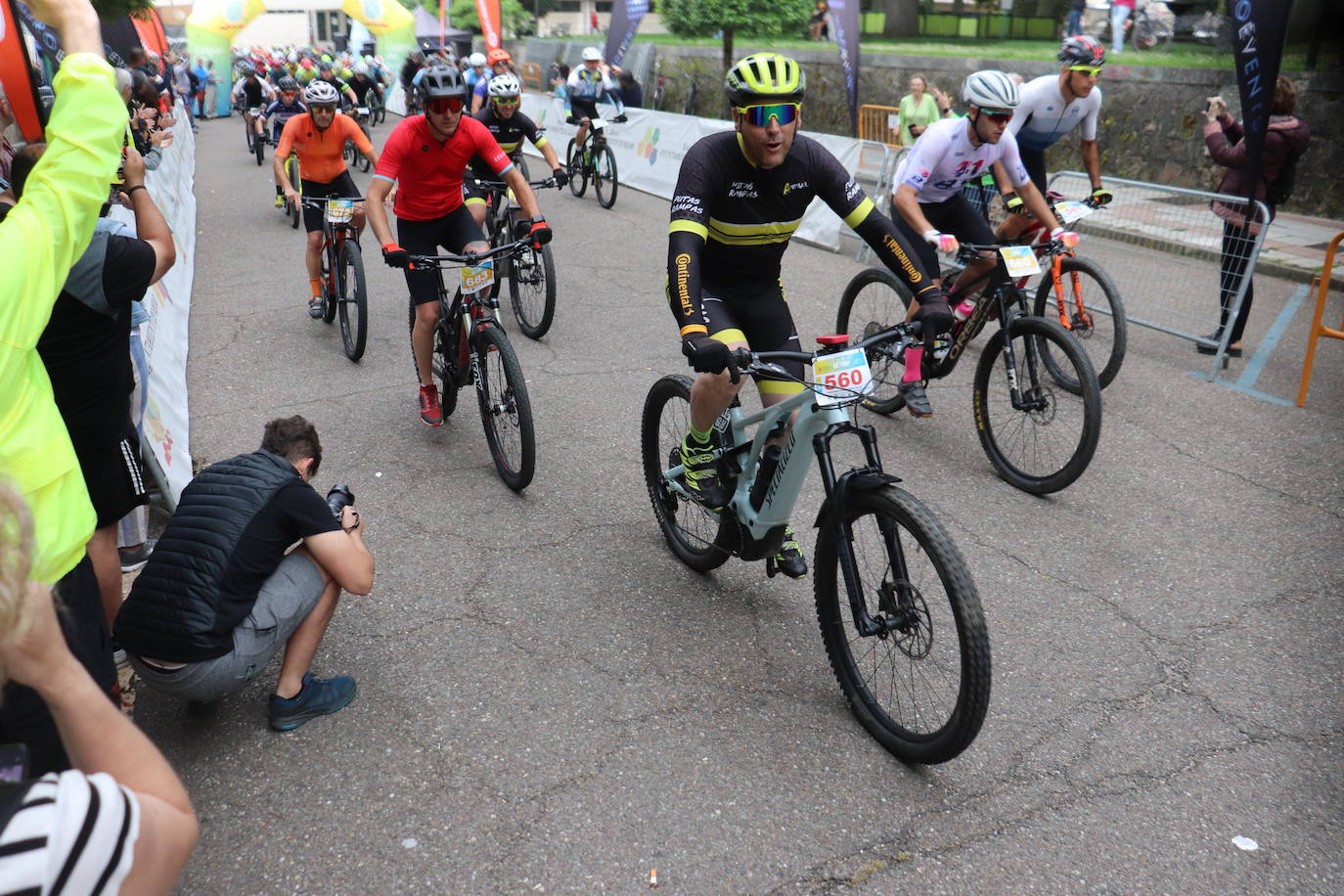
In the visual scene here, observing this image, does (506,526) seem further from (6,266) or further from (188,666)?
(6,266)

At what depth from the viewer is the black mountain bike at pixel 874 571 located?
2.94 meters

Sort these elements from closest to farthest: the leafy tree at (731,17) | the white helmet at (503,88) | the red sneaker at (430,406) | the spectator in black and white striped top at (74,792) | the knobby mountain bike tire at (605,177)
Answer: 1. the spectator in black and white striped top at (74,792)
2. the red sneaker at (430,406)
3. the white helmet at (503,88)
4. the knobby mountain bike tire at (605,177)
5. the leafy tree at (731,17)

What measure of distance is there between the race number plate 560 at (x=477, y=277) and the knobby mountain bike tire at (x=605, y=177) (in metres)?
9.16

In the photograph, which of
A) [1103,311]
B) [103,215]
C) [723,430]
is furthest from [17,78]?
[1103,311]

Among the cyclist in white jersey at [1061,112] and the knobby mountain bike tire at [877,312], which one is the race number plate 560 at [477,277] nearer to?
the knobby mountain bike tire at [877,312]

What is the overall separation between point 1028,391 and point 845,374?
2557mm

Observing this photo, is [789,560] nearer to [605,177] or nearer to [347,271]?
[347,271]

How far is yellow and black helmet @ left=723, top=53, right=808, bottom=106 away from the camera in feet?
11.8

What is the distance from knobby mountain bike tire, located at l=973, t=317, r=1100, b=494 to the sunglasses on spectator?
11.0 ft

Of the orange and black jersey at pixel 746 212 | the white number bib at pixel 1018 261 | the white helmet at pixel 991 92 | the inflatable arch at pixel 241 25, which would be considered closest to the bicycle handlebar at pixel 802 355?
the orange and black jersey at pixel 746 212

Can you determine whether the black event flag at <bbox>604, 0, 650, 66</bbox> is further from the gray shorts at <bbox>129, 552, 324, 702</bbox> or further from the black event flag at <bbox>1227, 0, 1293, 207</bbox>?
the gray shorts at <bbox>129, 552, 324, 702</bbox>

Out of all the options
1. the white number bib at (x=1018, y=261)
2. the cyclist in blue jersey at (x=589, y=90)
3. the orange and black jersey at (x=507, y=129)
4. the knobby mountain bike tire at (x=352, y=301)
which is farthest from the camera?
the cyclist in blue jersey at (x=589, y=90)

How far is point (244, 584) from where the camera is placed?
3150mm

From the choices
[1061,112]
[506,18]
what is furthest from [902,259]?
[506,18]
